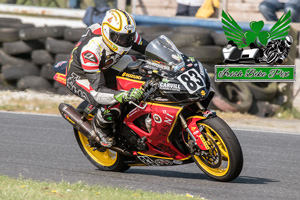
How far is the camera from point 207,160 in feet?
17.7

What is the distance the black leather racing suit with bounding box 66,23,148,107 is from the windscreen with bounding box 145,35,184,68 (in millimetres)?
416

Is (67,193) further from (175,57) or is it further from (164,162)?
(175,57)

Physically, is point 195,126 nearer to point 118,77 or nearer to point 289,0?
point 118,77

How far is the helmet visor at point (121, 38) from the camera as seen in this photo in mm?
5508

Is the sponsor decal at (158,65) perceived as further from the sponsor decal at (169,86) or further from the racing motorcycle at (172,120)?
the sponsor decal at (169,86)

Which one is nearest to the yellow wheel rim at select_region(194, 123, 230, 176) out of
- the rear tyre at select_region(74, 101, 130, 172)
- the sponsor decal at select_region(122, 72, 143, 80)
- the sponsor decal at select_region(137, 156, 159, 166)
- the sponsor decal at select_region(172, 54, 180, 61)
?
the sponsor decal at select_region(137, 156, 159, 166)

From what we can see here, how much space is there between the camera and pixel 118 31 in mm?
5488

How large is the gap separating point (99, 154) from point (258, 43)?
16.0ft

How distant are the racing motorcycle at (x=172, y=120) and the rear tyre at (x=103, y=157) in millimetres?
274

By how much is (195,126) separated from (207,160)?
366mm

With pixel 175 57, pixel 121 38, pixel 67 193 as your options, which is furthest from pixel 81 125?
pixel 67 193

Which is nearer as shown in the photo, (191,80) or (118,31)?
(191,80)

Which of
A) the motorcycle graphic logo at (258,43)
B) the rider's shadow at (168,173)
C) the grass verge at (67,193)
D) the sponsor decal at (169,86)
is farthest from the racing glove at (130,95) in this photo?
the motorcycle graphic logo at (258,43)

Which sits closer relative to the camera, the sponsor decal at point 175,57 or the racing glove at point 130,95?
the racing glove at point 130,95
